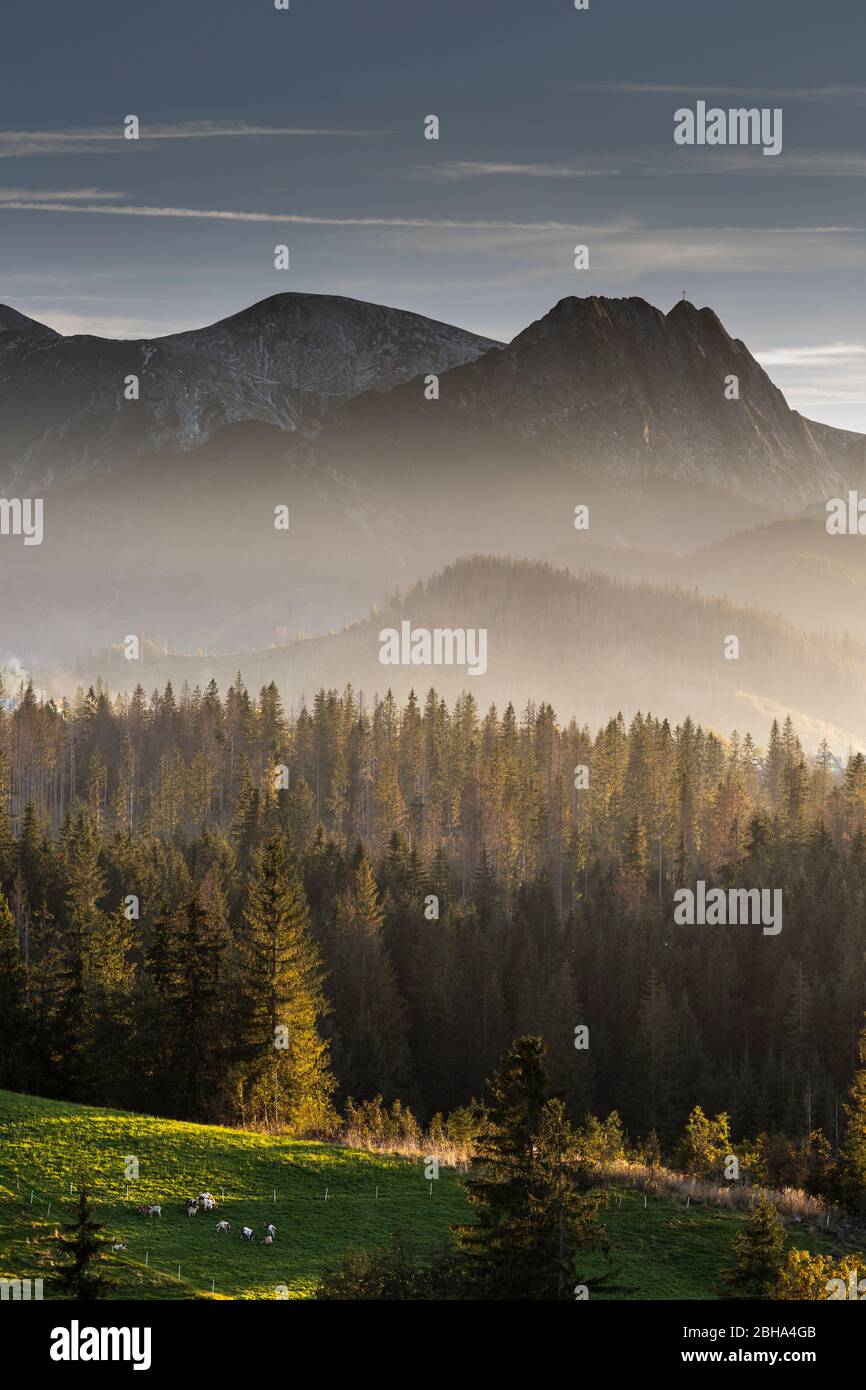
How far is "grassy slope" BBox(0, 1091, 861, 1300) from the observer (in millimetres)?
32688

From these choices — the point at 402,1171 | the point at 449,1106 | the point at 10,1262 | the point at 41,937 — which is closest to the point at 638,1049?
the point at 449,1106

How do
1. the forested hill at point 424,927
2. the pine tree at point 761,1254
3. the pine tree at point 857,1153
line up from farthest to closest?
the forested hill at point 424,927, the pine tree at point 857,1153, the pine tree at point 761,1254

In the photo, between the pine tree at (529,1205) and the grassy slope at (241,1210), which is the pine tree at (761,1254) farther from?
the pine tree at (529,1205)

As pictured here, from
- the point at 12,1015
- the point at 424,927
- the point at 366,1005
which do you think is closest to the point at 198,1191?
the point at 12,1015

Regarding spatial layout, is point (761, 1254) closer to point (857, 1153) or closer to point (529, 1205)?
point (529, 1205)

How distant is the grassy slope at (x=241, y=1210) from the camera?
107 ft

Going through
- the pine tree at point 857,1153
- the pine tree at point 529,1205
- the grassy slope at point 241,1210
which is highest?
the pine tree at point 529,1205

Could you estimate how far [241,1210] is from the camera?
38.7 meters

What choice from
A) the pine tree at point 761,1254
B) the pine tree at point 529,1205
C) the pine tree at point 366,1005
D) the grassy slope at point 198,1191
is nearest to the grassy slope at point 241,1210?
the grassy slope at point 198,1191

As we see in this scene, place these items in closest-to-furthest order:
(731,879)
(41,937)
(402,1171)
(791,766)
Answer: (402,1171) < (41,937) < (731,879) < (791,766)

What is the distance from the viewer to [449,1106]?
95.2 meters

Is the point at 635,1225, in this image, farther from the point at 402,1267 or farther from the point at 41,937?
the point at 41,937

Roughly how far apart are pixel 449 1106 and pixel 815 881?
151 feet

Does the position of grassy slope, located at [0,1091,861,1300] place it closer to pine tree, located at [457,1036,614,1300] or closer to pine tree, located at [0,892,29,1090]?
pine tree, located at [457,1036,614,1300]
